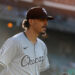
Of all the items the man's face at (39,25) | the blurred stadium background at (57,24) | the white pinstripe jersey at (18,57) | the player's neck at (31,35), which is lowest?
the blurred stadium background at (57,24)

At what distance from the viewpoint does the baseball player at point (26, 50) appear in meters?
3.28

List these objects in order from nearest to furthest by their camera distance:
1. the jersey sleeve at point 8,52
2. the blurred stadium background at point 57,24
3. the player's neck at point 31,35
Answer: the jersey sleeve at point 8,52 → the player's neck at point 31,35 → the blurred stadium background at point 57,24

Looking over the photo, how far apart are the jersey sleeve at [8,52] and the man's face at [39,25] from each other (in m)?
0.25

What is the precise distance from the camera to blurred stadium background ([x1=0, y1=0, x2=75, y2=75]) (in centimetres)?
1170

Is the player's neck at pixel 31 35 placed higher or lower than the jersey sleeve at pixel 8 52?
higher

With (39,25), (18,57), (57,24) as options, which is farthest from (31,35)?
(57,24)

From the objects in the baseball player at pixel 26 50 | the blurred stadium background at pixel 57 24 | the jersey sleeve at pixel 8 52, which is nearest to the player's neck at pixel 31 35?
the baseball player at pixel 26 50

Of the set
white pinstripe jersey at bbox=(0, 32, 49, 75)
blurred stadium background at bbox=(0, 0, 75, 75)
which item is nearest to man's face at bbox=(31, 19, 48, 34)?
white pinstripe jersey at bbox=(0, 32, 49, 75)

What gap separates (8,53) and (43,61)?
0.48 m

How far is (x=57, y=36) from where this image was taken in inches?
622

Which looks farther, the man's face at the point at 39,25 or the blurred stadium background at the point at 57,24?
the blurred stadium background at the point at 57,24

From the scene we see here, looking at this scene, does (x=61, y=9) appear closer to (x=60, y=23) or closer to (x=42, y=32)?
(x=60, y=23)

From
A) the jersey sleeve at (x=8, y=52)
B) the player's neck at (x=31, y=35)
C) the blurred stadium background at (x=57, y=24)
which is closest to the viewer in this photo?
the jersey sleeve at (x=8, y=52)

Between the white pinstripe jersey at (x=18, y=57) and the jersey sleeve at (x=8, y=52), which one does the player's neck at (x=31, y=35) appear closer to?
the white pinstripe jersey at (x=18, y=57)
